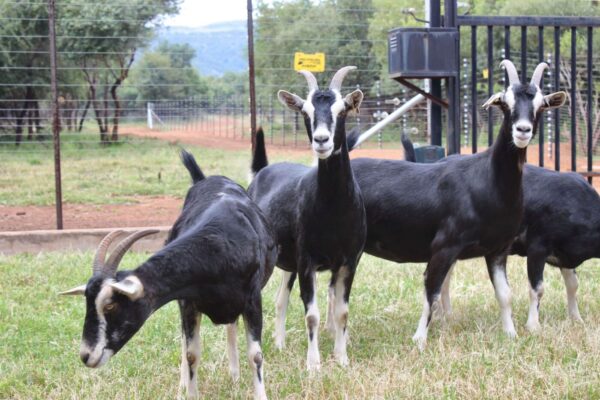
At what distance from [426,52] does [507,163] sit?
3054mm

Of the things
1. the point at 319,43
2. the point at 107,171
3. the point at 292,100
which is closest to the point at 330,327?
the point at 292,100

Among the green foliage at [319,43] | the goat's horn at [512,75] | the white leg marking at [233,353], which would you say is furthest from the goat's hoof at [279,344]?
the green foliage at [319,43]

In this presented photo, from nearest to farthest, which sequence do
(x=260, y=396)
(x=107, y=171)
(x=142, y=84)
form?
(x=260, y=396) < (x=107, y=171) < (x=142, y=84)

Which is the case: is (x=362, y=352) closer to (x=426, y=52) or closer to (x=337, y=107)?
(x=337, y=107)

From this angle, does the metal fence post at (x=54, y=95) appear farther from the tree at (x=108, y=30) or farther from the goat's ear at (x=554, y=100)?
the tree at (x=108, y=30)

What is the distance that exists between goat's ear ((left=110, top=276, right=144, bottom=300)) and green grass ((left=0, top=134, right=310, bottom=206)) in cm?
873

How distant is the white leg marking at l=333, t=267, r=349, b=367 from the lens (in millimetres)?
6480

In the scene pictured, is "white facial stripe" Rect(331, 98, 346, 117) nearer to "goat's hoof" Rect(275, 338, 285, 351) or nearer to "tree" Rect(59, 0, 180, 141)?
"goat's hoof" Rect(275, 338, 285, 351)

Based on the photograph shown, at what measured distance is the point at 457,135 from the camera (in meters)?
9.70

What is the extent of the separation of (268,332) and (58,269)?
10.00ft

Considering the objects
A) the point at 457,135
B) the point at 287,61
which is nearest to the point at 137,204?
the point at 457,135

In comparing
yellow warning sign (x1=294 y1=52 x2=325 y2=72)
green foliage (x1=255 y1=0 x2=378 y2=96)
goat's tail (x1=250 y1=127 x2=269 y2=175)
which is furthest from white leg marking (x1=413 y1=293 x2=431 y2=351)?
green foliage (x1=255 y1=0 x2=378 y2=96)

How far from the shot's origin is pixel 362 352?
672cm

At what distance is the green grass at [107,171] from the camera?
1642 centimetres
